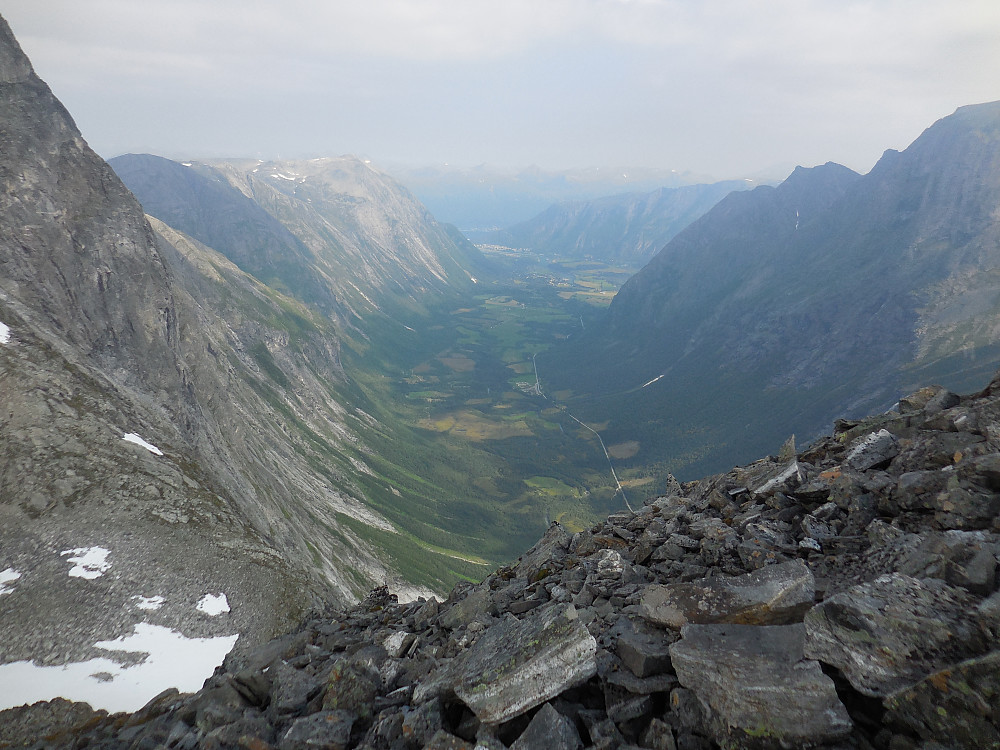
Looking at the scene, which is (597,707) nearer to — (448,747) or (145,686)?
(448,747)

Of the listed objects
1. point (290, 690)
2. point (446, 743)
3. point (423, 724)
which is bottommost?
point (290, 690)

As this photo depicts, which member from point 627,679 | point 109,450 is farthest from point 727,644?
point 109,450

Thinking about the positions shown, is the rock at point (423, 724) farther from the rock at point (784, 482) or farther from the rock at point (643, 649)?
the rock at point (784, 482)

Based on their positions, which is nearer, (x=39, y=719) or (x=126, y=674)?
(x=39, y=719)

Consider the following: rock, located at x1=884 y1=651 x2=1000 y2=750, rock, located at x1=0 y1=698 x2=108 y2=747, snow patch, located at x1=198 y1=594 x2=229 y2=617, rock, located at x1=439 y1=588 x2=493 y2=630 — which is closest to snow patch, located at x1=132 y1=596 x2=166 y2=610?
snow patch, located at x1=198 y1=594 x2=229 y2=617

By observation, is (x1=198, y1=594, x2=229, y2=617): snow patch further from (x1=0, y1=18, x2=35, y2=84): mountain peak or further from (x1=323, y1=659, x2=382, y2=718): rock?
(x1=0, y1=18, x2=35, y2=84): mountain peak

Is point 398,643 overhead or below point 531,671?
below

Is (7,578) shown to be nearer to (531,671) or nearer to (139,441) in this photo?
(139,441)
